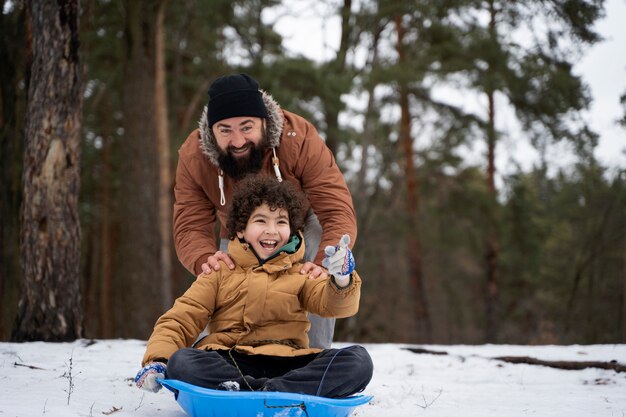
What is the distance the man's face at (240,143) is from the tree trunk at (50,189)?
2.30 metres

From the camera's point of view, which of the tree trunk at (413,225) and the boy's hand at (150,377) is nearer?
the boy's hand at (150,377)

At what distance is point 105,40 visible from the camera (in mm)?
12180

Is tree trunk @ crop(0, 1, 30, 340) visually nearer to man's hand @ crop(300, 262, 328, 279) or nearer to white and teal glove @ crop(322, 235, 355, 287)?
man's hand @ crop(300, 262, 328, 279)

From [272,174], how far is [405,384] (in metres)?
1.64

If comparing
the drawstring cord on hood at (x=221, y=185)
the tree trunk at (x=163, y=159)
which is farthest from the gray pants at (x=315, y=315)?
the tree trunk at (x=163, y=159)

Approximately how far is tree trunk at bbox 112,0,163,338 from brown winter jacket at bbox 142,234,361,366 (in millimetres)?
6841

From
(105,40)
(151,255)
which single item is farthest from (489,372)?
(105,40)

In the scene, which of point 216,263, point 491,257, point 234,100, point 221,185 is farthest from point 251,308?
point 491,257

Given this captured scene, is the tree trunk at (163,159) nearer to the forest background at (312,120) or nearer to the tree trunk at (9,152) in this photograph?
the forest background at (312,120)

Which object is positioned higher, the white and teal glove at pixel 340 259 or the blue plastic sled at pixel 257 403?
the white and teal glove at pixel 340 259

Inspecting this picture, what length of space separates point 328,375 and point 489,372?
237 cm

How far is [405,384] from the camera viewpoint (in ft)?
14.3

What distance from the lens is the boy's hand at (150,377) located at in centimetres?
283

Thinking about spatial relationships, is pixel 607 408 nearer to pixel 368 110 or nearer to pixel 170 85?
pixel 368 110
